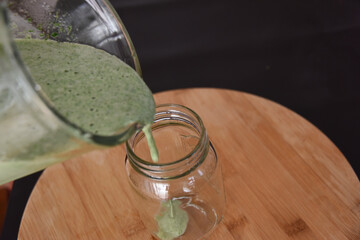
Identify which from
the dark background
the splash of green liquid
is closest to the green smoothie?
the splash of green liquid

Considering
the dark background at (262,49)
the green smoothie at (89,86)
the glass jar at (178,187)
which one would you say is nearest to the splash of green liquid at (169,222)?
the glass jar at (178,187)

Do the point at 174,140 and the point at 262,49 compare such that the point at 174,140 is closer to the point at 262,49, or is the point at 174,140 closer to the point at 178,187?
the point at 178,187

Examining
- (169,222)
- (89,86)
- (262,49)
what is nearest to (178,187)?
(169,222)

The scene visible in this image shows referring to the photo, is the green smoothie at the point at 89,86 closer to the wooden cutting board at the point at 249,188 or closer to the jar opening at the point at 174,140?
the jar opening at the point at 174,140

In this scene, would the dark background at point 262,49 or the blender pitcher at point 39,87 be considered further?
the dark background at point 262,49

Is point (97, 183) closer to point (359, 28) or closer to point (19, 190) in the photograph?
point (19, 190)

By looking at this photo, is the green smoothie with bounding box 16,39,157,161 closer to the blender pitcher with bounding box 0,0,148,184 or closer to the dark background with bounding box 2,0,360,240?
the blender pitcher with bounding box 0,0,148,184
